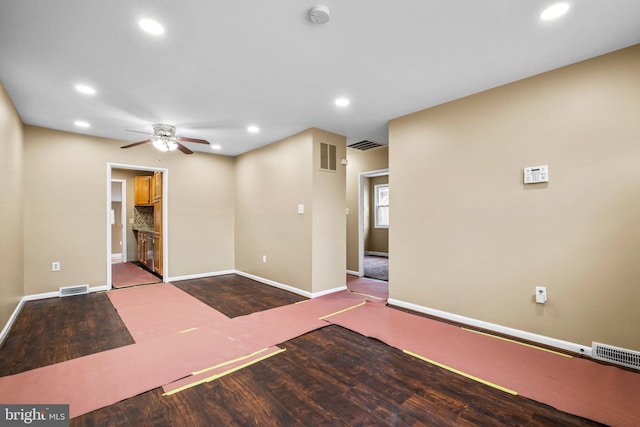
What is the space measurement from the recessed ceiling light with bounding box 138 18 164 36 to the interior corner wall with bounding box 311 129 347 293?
2.56 m

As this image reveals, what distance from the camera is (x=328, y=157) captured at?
4574 millimetres

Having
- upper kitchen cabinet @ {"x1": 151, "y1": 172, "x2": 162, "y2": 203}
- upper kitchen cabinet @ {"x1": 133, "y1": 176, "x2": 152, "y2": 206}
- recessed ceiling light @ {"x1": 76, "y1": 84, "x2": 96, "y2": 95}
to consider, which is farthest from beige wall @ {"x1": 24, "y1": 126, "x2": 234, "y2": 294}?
recessed ceiling light @ {"x1": 76, "y1": 84, "x2": 96, "y2": 95}

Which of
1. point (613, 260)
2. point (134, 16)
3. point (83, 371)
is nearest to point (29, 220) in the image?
point (83, 371)

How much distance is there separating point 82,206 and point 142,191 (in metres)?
2.38

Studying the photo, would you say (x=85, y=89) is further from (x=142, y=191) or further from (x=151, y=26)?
(x=142, y=191)

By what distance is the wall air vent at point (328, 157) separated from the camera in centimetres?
450

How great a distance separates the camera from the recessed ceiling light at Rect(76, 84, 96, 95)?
294 cm

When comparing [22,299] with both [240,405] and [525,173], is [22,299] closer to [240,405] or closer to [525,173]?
[240,405]

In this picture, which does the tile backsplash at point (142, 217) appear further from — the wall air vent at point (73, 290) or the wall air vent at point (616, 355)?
the wall air vent at point (616, 355)

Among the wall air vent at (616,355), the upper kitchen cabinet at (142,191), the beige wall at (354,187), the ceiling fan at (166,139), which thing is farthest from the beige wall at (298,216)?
the wall air vent at (616,355)

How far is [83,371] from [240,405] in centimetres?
143

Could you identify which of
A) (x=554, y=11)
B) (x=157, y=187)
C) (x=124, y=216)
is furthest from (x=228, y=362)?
(x=124, y=216)

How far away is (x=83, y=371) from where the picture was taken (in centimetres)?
226

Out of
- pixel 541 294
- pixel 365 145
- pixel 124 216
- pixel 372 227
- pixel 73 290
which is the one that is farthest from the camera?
pixel 372 227
